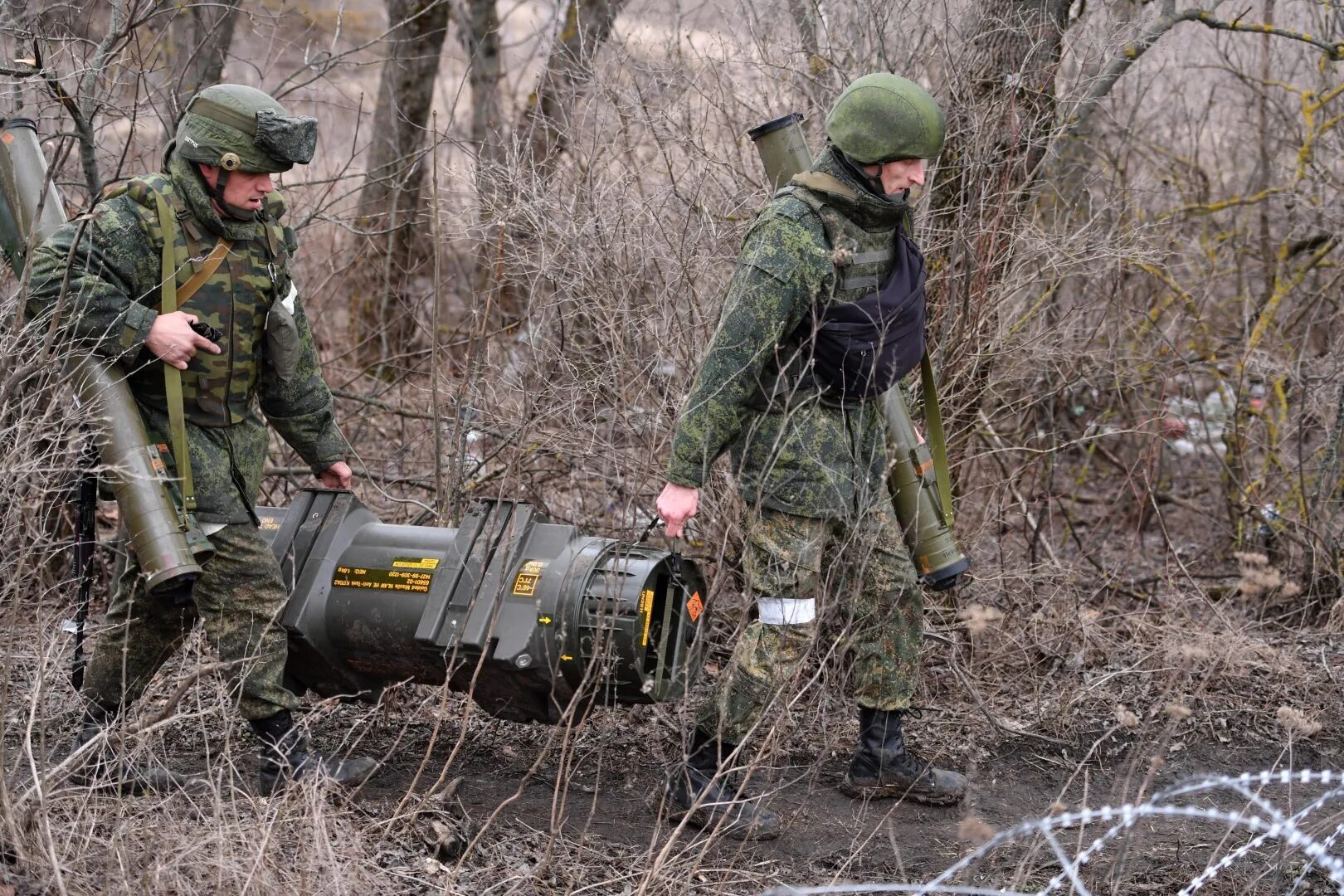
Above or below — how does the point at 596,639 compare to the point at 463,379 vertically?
below

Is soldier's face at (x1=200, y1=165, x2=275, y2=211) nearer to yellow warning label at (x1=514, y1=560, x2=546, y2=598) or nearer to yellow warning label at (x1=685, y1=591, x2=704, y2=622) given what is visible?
yellow warning label at (x1=514, y1=560, x2=546, y2=598)

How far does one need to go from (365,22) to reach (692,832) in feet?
54.9

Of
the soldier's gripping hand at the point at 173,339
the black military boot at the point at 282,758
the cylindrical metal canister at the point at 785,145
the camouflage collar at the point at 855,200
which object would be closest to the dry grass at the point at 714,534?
the black military boot at the point at 282,758

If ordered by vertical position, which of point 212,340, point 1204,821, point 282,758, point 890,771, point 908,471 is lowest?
point 1204,821

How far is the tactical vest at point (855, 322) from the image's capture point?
3703 millimetres

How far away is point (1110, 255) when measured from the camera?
5105mm

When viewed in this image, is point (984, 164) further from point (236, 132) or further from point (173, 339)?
point (173, 339)

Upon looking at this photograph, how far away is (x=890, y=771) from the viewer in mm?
4109

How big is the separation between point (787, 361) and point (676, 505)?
1.66 ft

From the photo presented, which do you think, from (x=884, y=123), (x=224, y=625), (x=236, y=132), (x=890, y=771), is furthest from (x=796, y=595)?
(x=236, y=132)

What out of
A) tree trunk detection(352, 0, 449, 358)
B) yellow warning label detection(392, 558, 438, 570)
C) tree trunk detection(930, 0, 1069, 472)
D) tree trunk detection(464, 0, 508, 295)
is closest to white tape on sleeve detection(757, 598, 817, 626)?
yellow warning label detection(392, 558, 438, 570)

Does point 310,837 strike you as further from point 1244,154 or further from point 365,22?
point 365,22

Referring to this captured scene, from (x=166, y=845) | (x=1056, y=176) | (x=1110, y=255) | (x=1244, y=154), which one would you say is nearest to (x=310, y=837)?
(x=166, y=845)

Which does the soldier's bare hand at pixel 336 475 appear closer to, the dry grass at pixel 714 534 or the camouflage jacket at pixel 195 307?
the camouflage jacket at pixel 195 307
